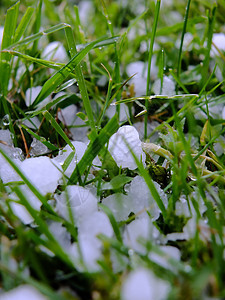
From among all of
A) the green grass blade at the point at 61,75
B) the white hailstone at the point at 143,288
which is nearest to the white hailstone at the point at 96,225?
the white hailstone at the point at 143,288

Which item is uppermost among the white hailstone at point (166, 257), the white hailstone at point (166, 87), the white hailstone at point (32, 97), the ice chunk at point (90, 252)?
the white hailstone at point (32, 97)

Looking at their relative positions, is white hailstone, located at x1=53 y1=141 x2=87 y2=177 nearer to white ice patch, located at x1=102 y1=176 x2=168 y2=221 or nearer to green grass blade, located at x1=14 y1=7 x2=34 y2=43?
white ice patch, located at x1=102 y1=176 x2=168 y2=221

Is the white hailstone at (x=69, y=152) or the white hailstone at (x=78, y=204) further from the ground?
the white hailstone at (x=69, y=152)

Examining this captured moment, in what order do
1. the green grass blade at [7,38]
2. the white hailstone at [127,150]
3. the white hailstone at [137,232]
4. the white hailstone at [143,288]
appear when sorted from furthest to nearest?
the green grass blade at [7,38], the white hailstone at [127,150], the white hailstone at [137,232], the white hailstone at [143,288]

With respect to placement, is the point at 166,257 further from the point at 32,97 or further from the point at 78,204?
the point at 32,97

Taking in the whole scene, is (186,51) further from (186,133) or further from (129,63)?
(186,133)

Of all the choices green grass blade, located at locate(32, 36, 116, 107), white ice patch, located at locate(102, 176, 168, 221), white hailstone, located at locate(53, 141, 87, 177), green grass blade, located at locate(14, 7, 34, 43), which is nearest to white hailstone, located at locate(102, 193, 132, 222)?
white ice patch, located at locate(102, 176, 168, 221)

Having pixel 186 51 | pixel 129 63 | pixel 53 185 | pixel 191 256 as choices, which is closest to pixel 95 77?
pixel 129 63

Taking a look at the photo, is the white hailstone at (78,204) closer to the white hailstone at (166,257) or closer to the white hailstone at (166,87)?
the white hailstone at (166,257)
